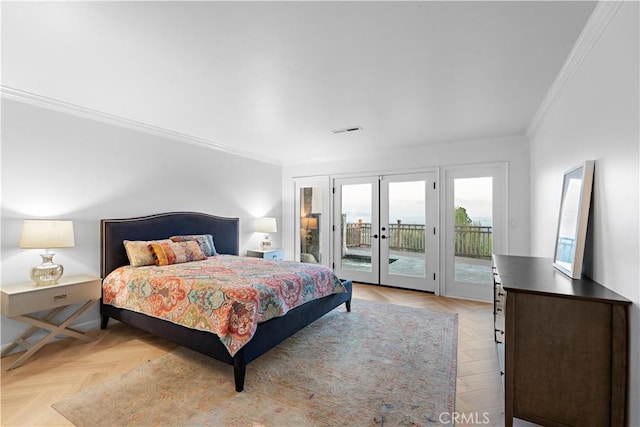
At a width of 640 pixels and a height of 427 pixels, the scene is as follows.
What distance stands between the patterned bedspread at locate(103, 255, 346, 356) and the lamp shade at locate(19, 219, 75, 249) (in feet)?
2.09

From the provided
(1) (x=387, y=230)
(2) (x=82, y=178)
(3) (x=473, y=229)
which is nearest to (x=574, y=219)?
(3) (x=473, y=229)

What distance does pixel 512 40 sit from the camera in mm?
1923

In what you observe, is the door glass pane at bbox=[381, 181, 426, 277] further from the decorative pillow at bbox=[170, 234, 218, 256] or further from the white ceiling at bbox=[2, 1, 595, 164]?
the decorative pillow at bbox=[170, 234, 218, 256]

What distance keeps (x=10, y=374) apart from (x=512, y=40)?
4.47 metres

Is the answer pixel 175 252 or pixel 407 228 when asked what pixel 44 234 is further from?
pixel 407 228

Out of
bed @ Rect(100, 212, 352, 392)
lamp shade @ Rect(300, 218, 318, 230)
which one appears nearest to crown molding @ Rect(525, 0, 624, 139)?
bed @ Rect(100, 212, 352, 392)

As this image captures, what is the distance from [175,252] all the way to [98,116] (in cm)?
174

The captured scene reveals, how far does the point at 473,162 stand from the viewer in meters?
4.38

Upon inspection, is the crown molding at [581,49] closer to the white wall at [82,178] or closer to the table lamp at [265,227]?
the table lamp at [265,227]

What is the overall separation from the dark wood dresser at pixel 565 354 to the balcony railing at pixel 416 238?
279 cm

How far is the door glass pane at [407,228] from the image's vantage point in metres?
4.85

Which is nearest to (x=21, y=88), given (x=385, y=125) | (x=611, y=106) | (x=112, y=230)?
(x=112, y=230)

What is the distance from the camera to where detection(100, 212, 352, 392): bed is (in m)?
2.21

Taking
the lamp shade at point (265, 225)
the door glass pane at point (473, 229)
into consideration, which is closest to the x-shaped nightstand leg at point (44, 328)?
the lamp shade at point (265, 225)
